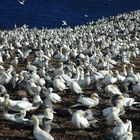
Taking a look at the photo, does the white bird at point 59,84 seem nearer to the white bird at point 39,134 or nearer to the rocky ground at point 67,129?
the rocky ground at point 67,129

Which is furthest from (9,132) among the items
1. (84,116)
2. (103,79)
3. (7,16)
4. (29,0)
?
(29,0)

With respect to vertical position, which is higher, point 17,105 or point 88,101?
point 88,101

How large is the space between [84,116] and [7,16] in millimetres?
77541

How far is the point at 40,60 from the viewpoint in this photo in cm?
3528

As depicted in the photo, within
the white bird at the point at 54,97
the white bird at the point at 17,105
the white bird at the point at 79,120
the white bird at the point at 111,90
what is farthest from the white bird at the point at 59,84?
the white bird at the point at 79,120

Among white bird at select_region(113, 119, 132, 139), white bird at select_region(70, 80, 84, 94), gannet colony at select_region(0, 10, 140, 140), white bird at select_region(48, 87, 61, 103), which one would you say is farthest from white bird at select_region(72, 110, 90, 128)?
white bird at select_region(70, 80, 84, 94)

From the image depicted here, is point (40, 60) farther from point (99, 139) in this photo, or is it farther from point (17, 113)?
point (99, 139)

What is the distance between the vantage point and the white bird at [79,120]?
65.0 ft

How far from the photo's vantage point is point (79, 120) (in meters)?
19.9

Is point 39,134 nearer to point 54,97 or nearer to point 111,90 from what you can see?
point 54,97

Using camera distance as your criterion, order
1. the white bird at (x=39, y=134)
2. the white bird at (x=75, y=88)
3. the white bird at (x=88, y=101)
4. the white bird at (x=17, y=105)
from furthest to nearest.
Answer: the white bird at (x=75, y=88), the white bird at (x=88, y=101), the white bird at (x=17, y=105), the white bird at (x=39, y=134)

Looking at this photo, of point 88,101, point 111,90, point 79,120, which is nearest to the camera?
point 79,120

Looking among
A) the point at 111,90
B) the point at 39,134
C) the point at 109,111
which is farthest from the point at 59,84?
the point at 39,134

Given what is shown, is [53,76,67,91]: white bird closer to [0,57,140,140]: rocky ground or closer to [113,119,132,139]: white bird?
[0,57,140,140]: rocky ground
